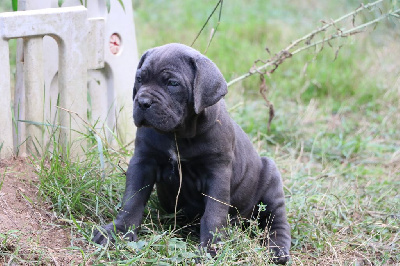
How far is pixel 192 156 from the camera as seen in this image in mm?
4066

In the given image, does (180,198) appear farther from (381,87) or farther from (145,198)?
(381,87)

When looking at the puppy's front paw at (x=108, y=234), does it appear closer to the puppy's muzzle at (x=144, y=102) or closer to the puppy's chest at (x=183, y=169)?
the puppy's chest at (x=183, y=169)

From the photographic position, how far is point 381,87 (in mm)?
8422

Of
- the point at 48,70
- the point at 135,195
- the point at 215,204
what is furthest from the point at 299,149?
the point at 135,195

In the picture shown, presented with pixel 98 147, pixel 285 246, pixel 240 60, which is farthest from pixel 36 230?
pixel 240 60

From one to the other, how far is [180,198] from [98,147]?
0.70 meters

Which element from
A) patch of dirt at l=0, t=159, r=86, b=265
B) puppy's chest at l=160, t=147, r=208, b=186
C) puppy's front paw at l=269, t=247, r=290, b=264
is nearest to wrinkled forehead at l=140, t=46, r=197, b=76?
puppy's chest at l=160, t=147, r=208, b=186

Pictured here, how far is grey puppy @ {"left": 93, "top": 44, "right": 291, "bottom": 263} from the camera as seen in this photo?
12.5 feet

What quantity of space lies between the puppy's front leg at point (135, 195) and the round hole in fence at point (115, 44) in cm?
172

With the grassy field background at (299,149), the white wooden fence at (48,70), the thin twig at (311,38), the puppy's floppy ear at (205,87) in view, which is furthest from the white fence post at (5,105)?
the thin twig at (311,38)

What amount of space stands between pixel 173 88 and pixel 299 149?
3.34 metres

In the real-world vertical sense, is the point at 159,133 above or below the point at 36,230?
above

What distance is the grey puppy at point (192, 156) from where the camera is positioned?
382cm

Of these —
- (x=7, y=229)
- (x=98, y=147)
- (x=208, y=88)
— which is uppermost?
(x=208, y=88)
